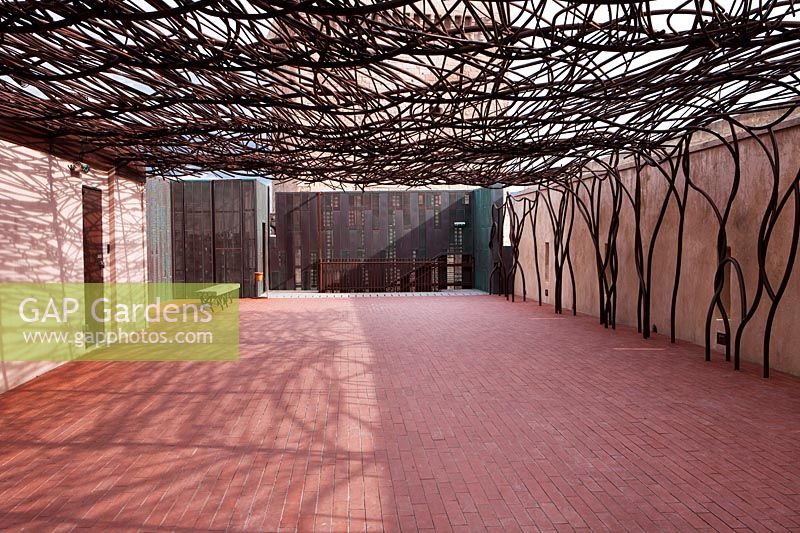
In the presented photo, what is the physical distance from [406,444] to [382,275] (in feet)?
50.5

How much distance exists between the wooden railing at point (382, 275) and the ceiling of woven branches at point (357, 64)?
10.3m

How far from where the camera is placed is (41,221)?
7.51 m

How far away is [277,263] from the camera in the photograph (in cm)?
2031

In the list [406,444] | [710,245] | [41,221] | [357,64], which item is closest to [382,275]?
[710,245]

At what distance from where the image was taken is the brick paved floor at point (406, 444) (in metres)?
3.67

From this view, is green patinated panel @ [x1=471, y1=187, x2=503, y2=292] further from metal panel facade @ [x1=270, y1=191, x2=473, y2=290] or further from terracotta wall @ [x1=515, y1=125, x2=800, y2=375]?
terracotta wall @ [x1=515, y1=125, x2=800, y2=375]

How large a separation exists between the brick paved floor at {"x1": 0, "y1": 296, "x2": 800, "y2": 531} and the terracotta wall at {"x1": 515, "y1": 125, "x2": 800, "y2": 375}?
92cm

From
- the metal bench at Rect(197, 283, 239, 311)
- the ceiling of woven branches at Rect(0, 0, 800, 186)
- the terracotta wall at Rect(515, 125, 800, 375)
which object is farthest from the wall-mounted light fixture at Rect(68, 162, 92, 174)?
the terracotta wall at Rect(515, 125, 800, 375)

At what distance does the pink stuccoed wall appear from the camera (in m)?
6.77

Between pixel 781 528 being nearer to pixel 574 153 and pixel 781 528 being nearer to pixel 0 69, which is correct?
pixel 0 69

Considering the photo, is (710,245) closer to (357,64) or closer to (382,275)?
(357,64)

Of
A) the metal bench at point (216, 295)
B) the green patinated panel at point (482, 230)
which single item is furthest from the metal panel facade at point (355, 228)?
the metal bench at point (216, 295)

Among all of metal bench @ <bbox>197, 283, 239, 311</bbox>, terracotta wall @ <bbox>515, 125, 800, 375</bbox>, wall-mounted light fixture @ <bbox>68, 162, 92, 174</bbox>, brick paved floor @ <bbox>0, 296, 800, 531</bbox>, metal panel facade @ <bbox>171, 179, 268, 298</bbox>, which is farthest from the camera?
metal panel facade @ <bbox>171, 179, 268, 298</bbox>

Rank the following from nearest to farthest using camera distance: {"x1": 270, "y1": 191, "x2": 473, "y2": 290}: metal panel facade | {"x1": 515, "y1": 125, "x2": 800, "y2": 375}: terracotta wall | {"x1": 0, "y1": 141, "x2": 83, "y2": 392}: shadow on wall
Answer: {"x1": 0, "y1": 141, "x2": 83, "y2": 392}: shadow on wall < {"x1": 515, "y1": 125, "x2": 800, "y2": 375}: terracotta wall < {"x1": 270, "y1": 191, "x2": 473, "y2": 290}: metal panel facade
